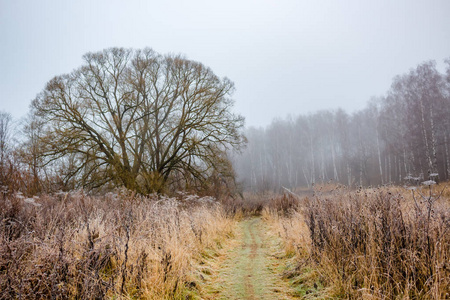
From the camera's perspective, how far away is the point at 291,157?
4738 cm

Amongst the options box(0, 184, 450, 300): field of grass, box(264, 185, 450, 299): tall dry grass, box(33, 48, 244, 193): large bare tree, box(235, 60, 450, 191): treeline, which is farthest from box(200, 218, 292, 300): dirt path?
box(33, 48, 244, 193): large bare tree

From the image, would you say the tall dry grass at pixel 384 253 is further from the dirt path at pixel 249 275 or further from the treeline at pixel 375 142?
the treeline at pixel 375 142

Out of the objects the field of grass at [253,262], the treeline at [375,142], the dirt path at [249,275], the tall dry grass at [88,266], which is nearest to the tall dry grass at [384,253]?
the field of grass at [253,262]

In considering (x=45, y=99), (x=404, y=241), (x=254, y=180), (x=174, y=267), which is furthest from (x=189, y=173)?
(x=254, y=180)

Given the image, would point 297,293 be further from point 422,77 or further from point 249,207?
point 422,77

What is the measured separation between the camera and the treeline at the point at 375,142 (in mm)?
23344

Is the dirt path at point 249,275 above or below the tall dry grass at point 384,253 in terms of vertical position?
below

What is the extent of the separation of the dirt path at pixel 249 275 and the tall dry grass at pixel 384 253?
1.68 ft

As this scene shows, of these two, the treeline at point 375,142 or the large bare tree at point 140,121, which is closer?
the large bare tree at point 140,121

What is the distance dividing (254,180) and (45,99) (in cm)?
3649

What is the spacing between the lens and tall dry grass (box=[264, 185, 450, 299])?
8.67 ft

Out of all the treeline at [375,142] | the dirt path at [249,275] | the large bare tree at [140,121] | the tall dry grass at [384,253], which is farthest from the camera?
the treeline at [375,142]

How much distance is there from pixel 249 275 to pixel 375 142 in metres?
45.2

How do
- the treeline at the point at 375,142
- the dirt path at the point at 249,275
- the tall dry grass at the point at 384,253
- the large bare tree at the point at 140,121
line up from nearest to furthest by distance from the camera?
the tall dry grass at the point at 384,253
the dirt path at the point at 249,275
the large bare tree at the point at 140,121
the treeline at the point at 375,142
